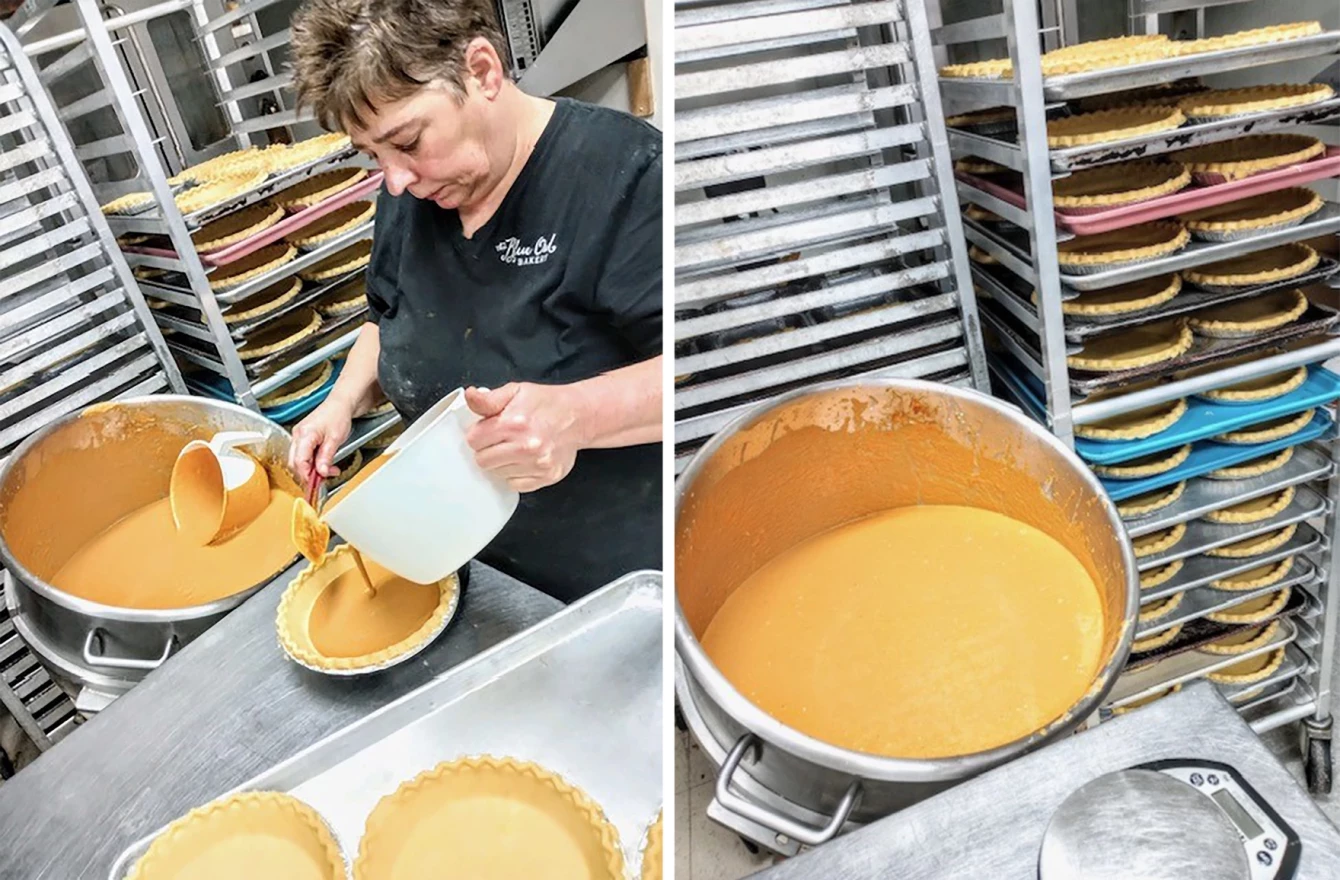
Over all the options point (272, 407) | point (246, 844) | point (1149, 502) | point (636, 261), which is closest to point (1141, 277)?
point (1149, 502)

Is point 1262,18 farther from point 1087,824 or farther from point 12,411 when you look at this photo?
point 12,411

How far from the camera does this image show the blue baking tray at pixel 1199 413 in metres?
1.38

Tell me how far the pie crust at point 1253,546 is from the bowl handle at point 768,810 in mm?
1170

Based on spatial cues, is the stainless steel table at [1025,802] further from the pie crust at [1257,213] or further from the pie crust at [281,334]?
the pie crust at [281,334]

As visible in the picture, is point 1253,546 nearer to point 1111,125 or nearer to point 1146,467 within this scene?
point 1146,467

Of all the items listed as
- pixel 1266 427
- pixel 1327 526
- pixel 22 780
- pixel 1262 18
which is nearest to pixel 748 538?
pixel 22 780

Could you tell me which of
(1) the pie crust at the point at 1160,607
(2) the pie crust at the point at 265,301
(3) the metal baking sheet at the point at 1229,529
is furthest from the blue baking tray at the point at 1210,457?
(2) the pie crust at the point at 265,301

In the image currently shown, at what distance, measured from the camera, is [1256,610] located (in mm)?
1688

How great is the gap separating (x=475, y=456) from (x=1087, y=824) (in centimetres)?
45

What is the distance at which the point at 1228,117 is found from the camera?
117 cm

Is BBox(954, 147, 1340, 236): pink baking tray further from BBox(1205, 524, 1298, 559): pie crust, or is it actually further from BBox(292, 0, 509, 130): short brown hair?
BBox(292, 0, 509, 130): short brown hair

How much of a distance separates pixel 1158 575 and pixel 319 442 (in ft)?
4.55

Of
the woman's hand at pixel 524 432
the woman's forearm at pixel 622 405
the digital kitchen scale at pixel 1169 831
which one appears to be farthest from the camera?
the woman's forearm at pixel 622 405

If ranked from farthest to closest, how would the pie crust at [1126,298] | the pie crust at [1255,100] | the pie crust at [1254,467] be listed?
1. the pie crust at [1254,467]
2. the pie crust at [1126,298]
3. the pie crust at [1255,100]
